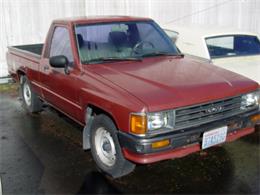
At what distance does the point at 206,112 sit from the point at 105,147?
4.07ft

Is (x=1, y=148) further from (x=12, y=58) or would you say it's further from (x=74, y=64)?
(x=12, y=58)

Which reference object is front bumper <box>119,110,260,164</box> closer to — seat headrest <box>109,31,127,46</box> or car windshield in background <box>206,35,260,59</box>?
seat headrest <box>109,31,127,46</box>

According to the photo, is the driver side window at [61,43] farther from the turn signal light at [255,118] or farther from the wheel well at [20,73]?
the turn signal light at [255,118]

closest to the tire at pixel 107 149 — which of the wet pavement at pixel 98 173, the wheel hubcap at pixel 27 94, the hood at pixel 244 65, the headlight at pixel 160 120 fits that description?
the wet pavement at pixel 98 173

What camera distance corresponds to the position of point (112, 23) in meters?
5.01

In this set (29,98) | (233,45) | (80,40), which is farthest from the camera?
(29,98)

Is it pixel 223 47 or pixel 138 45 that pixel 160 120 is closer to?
pixel 138 45

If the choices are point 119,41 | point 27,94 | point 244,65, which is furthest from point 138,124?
point 27,94

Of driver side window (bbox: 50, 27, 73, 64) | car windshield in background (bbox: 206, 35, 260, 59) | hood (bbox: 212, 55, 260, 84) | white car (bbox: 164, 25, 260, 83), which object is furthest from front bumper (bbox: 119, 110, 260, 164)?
car windshield in background (bbox: 206, 35, 260, 59)

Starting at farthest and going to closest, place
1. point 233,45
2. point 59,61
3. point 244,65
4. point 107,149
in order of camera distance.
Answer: point 233,45 < point 244,65 < point 59,61 < point 107,149

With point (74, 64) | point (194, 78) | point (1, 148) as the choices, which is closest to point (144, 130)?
point (194, 78)

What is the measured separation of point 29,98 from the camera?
6.76 m

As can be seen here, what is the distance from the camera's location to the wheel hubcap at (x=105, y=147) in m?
4.04

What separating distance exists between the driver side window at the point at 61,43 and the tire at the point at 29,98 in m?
1.39
